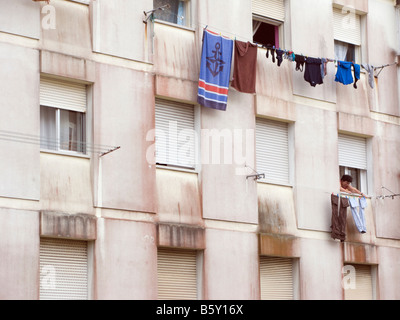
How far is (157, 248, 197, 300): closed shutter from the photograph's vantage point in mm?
28281

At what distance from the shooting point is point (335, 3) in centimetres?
3409

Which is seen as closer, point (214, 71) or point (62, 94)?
point (62, 94)

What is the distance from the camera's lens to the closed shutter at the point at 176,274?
92.8 ft

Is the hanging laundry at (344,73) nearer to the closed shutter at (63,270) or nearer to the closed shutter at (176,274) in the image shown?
the closed shutter at (176,274)

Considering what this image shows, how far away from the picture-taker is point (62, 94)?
27.4 meters

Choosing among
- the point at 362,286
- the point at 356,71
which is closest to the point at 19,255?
the point at 362,286

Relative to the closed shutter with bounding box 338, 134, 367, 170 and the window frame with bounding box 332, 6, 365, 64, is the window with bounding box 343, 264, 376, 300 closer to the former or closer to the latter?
the closed shutter with bounding box 338, 134, 367, 170

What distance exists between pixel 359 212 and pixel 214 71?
255 inches

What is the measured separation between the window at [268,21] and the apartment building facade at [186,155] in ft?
0.14

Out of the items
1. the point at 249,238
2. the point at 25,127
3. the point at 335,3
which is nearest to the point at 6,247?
the point at 25,127

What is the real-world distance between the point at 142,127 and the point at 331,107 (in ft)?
23.9

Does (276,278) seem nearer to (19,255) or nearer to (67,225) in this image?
(67,225)

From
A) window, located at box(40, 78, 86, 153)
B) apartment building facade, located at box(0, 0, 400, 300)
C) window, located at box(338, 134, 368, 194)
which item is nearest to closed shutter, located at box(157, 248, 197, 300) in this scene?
apartment building facade, located at box(0, 0, 400, 300)
